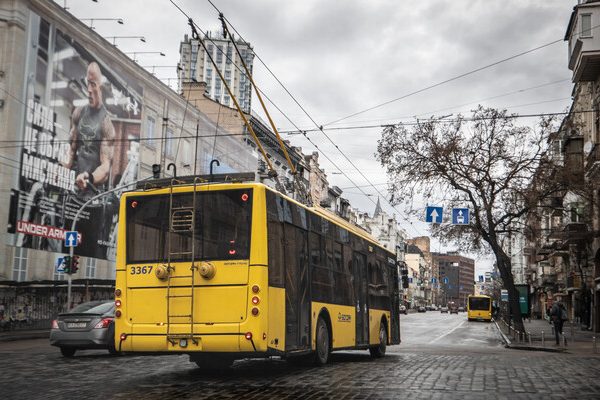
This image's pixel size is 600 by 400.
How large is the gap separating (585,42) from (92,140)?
26.8 m

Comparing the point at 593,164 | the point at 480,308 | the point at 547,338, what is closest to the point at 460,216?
the point at 547,338

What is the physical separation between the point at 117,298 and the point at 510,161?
78.1 ft

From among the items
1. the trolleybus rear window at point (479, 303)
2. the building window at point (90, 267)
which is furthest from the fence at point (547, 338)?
the trolleybus rear window at point (479, 303)

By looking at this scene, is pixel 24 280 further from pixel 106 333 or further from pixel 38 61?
pixel 106 333

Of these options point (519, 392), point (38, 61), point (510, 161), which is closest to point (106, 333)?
point (519, 392)

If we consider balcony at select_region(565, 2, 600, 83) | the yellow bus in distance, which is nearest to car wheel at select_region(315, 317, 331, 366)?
balcony at select_region(565, 2, 600, 83)

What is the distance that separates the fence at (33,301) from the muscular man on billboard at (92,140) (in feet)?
16.7

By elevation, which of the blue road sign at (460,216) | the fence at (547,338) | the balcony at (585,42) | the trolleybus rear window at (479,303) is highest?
the balcony at (585,42)

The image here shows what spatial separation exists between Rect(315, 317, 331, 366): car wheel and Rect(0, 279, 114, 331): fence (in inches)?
776

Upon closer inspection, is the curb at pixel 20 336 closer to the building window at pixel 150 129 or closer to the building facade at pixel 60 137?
the building facade at pixel 60 137

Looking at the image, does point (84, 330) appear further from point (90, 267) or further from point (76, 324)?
point (90, 267)

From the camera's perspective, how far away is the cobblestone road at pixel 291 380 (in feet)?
30.6

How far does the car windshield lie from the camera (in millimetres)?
16584

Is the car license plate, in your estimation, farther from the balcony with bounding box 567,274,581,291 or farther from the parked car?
the balcony with bounding box 567,274,581,291
